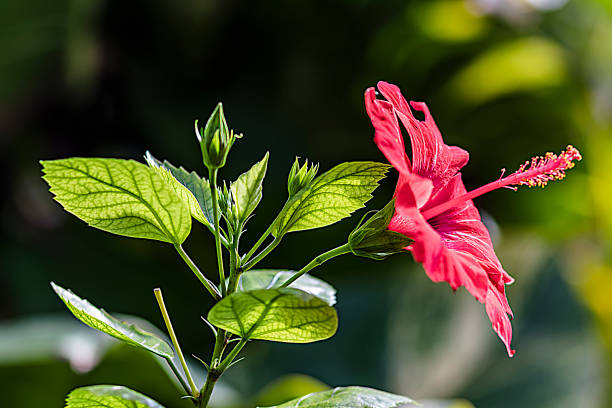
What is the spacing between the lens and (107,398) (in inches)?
12.7

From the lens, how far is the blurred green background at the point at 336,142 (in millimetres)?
1354

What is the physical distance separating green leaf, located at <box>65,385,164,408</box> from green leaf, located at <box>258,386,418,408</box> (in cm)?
7

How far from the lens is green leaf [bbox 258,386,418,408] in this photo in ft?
1.01

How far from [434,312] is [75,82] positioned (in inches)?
39.1

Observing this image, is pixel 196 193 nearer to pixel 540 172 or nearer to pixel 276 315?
pixel 276 315

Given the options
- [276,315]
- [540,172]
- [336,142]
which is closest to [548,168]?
[540,172]

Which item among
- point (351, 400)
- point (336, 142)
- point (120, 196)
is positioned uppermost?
point (120, 196)

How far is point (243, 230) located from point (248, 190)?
0.02 metres

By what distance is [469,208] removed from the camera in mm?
422

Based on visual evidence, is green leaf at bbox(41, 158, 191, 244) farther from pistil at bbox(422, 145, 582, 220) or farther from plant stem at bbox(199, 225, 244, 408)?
pistil at bbox(422, 145, 582, 220)

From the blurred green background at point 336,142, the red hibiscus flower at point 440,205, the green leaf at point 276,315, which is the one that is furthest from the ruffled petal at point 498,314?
the blurred green background at point 336,142

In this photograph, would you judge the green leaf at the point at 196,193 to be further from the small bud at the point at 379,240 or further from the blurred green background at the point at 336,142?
the blurred green background at the point at 336,142

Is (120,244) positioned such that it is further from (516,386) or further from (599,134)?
(599,134)

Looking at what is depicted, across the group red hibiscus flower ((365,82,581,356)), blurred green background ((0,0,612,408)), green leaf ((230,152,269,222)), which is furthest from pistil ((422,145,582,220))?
blurred green background ((0,0,612,408))
